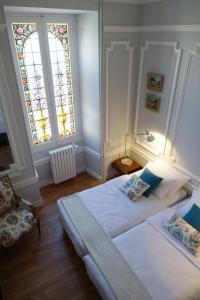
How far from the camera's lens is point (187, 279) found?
2273 millimetres

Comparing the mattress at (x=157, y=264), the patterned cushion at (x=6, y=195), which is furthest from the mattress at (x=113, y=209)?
the patterned cushion at (x=6, y=195)

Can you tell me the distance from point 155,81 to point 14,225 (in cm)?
306

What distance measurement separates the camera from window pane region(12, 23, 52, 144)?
333 cm

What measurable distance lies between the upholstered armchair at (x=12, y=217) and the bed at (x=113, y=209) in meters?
0.47

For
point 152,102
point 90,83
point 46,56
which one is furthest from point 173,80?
point 46,56

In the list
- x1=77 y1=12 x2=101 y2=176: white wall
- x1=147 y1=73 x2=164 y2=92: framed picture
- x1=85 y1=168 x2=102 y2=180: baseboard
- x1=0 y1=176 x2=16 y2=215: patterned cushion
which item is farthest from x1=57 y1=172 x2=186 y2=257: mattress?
x1=147 y1=73 x2=164 y2=92: framed picture

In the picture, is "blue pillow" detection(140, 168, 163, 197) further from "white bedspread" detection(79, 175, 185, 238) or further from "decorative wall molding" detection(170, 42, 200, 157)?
"decorative wall molding" detection(170, 42, 200, 157)

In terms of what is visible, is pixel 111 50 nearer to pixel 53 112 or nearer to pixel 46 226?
pixel 53 112

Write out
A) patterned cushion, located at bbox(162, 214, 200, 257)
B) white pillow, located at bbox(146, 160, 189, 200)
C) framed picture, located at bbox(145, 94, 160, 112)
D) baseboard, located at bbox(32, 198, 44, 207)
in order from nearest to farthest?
patterned cushion, located at bbox(162, 214, 200, 257), white pillow, located at bbox(146, 160, 189, 200), framed picture, located at bbox(145, 94, 160, 112), baseboard, located at bbox(32, 198, 44, 207)

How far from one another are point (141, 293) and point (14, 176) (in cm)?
241

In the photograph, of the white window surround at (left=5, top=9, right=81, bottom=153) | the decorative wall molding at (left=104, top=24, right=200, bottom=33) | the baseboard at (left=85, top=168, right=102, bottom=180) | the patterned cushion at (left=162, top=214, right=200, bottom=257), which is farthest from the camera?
the baseboard at (left=85, top=168, right=102, bottom=180)

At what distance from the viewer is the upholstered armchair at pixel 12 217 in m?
2.87

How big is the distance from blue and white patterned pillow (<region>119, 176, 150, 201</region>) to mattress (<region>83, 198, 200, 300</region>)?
19.5 inches

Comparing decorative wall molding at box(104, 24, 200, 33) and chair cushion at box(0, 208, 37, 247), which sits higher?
decorative wall molding at box(104, 24, 200, 33)
